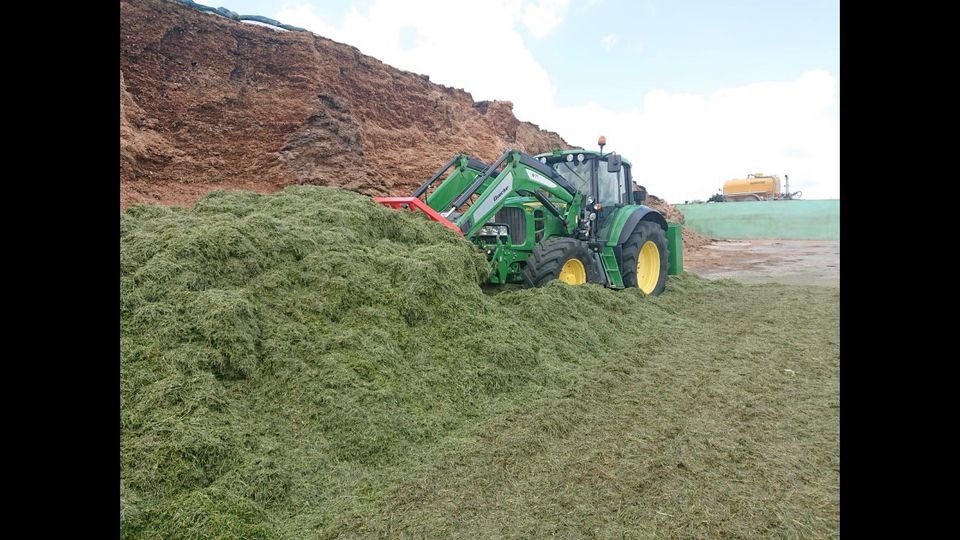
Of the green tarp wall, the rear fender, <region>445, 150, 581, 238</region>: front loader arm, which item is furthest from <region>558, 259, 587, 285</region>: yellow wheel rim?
the green tarp wall

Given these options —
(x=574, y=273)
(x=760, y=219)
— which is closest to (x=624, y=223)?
(x=574, y=273)

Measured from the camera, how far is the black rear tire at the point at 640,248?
8.51 m

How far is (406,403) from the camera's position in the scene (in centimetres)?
381

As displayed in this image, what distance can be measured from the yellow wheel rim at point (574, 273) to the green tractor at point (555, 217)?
0.01 m

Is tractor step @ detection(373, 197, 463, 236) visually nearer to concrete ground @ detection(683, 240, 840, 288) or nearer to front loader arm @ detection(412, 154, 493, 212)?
Result: front loader arm @ detection(412, 154, 493, 212)

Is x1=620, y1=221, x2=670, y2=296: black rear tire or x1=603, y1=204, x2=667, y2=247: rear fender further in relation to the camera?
x1=620, y1=221, x2=670, y2=296: black rear tire

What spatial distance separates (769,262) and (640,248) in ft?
33.3

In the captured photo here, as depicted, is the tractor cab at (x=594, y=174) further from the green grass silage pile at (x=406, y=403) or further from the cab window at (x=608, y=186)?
the green grass silage pile at (x=406, y=403)

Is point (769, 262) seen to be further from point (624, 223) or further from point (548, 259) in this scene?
point (548, 259)

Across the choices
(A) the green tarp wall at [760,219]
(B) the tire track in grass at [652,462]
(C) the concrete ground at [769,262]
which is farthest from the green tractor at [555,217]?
(A) the green tarp wall at [760,219]

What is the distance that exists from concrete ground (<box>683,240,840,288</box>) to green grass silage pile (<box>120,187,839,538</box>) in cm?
641

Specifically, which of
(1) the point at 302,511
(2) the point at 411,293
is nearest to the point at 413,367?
(2) the point at 411,293

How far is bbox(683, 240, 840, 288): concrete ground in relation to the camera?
13.0m

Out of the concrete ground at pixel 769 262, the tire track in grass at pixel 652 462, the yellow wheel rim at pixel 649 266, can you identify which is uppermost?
the yellow wheel rim at pixel 649 266
